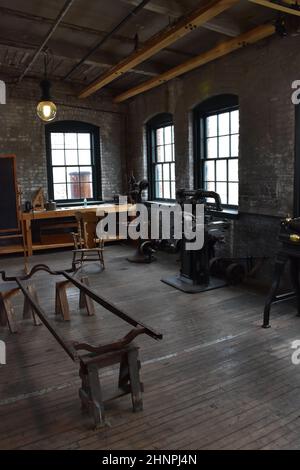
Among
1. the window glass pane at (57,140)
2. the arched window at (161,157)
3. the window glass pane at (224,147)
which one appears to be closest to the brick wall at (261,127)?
the window glass pane at (224,147)

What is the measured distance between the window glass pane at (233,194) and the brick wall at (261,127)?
453 millimetres

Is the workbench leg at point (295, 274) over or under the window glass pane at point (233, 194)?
under

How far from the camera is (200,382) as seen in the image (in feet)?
10.7

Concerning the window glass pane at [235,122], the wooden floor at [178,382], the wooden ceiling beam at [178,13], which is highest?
the wooden ceiling beam at [178,13]

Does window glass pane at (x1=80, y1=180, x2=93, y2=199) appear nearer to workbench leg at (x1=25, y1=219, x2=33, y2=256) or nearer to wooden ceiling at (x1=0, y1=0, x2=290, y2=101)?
workbench leg at (x1=25, y1=219, x2=33, y2=256)

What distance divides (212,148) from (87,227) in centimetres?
278

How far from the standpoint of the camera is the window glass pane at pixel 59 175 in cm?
932

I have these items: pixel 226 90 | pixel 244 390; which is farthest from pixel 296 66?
pixel 244 390

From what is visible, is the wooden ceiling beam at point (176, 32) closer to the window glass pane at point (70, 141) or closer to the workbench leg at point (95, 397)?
the window glass pane at point (70, 141)

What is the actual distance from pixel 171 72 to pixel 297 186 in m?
3.23

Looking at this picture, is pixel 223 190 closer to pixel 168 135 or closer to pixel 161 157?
pixel 168 135

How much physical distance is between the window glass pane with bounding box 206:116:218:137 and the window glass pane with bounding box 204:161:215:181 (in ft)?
1.69

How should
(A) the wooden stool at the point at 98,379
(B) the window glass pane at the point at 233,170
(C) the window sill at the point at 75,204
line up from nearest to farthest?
(A) the wooden stool at the point at 98,379
(B) the window glass pane at the point at 233,170
(C) the window sill at the point at 75,204
